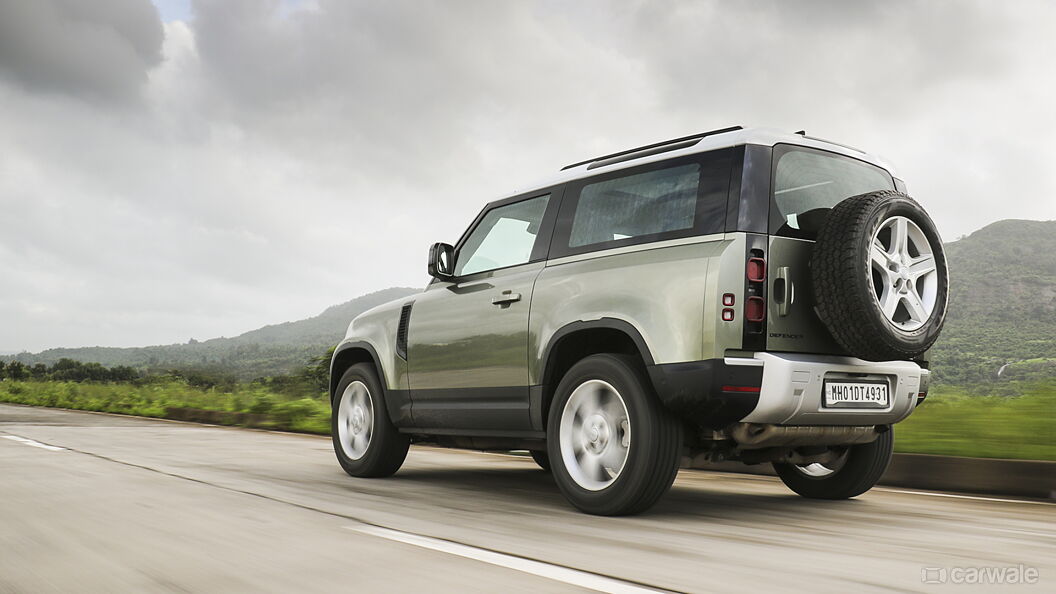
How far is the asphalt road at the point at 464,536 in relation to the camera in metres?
3.30

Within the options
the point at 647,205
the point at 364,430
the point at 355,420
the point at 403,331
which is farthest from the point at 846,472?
the point at 355,420

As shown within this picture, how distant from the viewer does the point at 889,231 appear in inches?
187

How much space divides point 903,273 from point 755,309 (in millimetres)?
900

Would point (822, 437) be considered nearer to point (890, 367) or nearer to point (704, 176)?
point (890, 367)

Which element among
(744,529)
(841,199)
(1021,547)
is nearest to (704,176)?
(841,199)

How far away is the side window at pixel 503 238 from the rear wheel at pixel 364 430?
1.36m

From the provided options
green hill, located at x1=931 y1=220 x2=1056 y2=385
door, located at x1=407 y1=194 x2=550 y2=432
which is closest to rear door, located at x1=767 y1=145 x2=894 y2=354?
green hill, located at x1=931 y1=220 x2=1056 y2=385

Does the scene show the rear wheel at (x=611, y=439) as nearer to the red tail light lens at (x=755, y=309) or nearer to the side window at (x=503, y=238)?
the red tail light lens at (x=755, y=309)

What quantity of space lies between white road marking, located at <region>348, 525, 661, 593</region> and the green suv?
1162 millimetres

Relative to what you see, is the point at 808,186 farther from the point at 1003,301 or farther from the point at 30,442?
the point at 1003,301

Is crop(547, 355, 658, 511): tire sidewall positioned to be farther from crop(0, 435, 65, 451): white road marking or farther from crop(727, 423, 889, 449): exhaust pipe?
crop(0, 435, 65, 451): white road marking

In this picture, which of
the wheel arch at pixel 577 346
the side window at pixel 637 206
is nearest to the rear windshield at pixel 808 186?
the side window at pixel 637 206

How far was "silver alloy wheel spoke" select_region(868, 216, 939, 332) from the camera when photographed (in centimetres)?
467

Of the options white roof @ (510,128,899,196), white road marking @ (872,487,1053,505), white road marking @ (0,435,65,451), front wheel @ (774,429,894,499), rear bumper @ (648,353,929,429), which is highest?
white roof @ (510,128,899,196)
